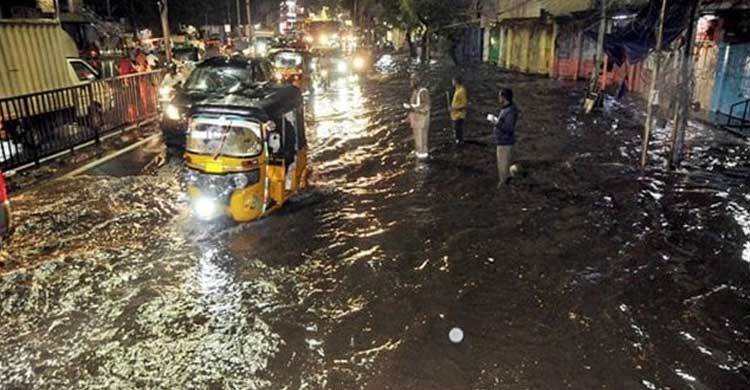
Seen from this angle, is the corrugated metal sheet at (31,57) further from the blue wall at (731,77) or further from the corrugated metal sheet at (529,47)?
the corrugated metal sheet at (529,47)

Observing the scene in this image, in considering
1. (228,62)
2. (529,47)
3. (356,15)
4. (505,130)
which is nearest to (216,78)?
(228,62)

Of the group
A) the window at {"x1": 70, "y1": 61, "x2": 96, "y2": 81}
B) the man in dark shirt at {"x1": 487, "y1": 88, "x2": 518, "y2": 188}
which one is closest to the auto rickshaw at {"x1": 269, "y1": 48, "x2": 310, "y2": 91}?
the window at {"x1": 70, "y1": 61, "x2": 96, "y2": 81}

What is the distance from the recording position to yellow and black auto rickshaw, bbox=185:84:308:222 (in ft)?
27.1

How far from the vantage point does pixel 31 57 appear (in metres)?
14.2

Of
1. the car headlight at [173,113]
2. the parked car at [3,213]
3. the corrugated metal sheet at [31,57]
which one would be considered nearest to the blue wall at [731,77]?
the car headlight at [173,113]

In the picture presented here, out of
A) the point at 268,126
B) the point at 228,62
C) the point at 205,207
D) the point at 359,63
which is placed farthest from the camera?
the point at 359,63

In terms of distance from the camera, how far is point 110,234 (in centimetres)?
841

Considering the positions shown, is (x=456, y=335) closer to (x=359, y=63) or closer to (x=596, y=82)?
(x=596, y=82)

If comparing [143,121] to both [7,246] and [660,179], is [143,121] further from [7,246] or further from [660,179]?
[660,179]

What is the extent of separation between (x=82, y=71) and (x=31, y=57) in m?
2.74

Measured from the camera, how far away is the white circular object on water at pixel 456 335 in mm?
5566

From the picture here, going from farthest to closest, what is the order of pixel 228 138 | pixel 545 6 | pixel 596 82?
pixel 545 6
pixel 596 82
pixel 228 138

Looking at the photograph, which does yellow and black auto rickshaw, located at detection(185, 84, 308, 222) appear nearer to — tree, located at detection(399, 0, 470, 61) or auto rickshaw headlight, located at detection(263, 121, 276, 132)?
auto rickshaw headlight, located at detection(263, 121, 276, 132)

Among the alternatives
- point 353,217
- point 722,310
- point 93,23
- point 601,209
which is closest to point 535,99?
point 601,209
